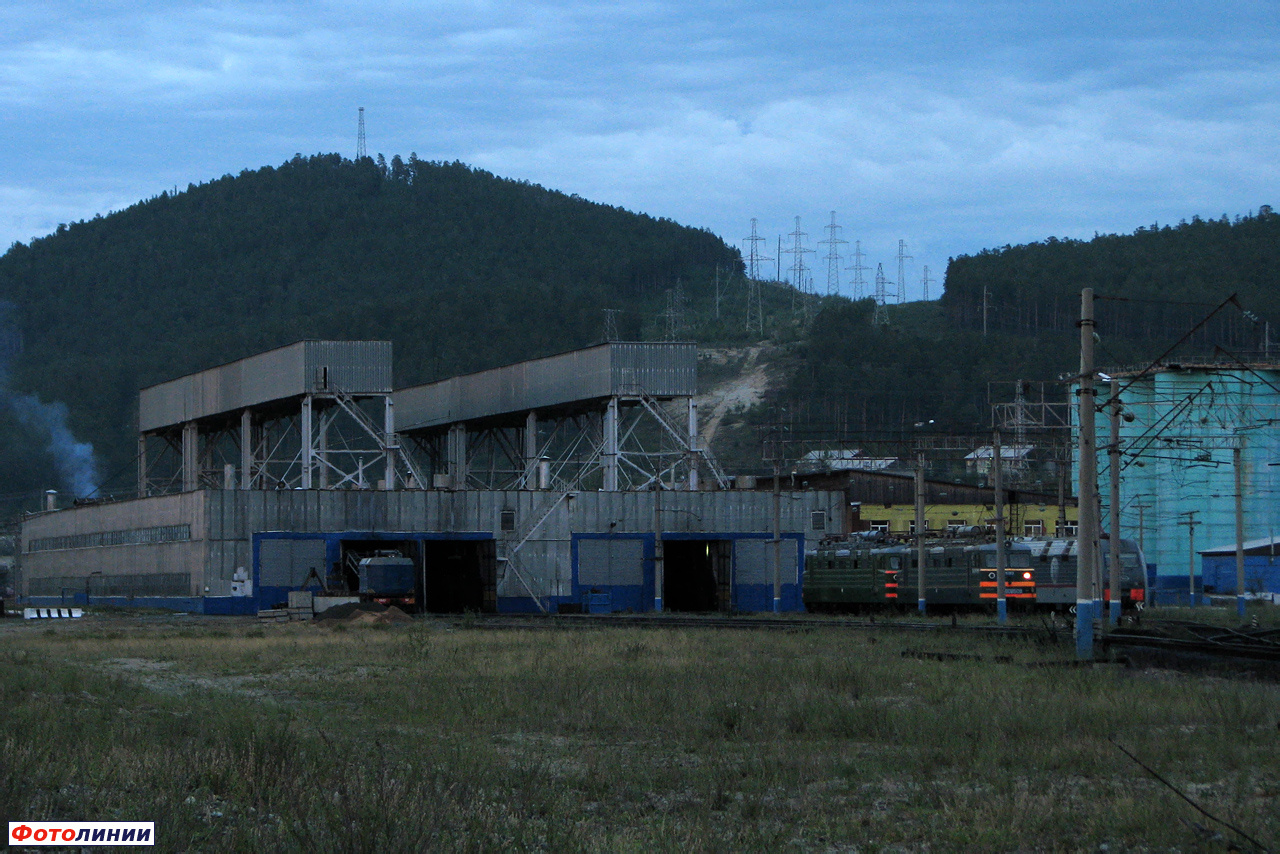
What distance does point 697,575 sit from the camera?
77562 mm

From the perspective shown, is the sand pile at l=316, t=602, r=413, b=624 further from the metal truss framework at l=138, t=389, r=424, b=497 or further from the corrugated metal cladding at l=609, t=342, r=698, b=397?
the corrugated metal cladding at l=609, t=342, r=698, b=397

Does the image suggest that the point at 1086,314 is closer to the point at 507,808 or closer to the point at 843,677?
the point at 843,677

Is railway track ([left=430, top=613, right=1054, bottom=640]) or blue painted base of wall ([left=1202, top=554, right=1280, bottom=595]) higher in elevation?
railway track ([left=430, top=613, right=1054, bottom=640])

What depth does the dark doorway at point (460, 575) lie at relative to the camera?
72.8 m

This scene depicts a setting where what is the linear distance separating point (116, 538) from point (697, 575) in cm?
3262

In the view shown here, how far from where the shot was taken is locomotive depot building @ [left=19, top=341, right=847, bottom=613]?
6812 centimetres

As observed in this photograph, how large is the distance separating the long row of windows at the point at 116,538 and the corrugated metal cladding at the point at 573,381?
2060 cm

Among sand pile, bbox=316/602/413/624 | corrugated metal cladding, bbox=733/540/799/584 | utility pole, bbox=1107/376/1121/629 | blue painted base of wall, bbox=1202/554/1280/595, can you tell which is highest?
utility pole, bbox=1107/376/1121/629

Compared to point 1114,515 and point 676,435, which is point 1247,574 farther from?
point 1114,515

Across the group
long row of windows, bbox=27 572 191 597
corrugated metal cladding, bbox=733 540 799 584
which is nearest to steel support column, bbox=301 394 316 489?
long row of windows, bbox=27 572 191 597

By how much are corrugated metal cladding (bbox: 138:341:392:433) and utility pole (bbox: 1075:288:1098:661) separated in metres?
49.2

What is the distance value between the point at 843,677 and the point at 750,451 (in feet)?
489

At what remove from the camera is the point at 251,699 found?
24562 millimetres

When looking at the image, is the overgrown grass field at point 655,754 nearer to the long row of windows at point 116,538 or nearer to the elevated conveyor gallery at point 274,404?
the long row of windows at point 116,538
